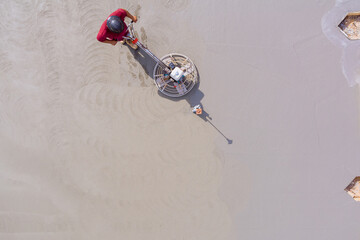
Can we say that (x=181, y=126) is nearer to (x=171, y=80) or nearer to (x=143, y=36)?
(x=171, y=80)

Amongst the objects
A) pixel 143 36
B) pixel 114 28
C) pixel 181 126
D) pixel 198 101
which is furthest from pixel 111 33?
pixel 181 126

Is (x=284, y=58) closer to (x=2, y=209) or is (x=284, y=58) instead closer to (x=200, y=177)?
(x=200, y=177)

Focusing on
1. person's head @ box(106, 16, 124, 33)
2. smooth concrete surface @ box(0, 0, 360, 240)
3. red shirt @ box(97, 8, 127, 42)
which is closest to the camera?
person's head @ box(106, 16, 124, 33)

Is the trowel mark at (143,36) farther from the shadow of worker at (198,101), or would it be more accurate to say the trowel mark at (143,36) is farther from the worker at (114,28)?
the shadow of worker at (198,101)

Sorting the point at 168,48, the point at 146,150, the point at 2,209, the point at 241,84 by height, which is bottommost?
the point at 2,209

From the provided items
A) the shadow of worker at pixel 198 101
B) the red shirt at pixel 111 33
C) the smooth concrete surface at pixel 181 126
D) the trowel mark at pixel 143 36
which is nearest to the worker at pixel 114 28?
the red shirt at pixel 111 33

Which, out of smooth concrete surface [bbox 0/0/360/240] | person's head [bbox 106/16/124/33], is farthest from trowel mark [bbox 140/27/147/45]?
person's head [bbox 106/16/124/33]

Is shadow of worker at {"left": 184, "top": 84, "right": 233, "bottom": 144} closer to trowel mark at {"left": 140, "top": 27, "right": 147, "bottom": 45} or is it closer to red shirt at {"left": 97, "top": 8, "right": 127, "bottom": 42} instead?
trowel mark at {"left": 140, "top": 27, "right": 147, "bottom": 45}

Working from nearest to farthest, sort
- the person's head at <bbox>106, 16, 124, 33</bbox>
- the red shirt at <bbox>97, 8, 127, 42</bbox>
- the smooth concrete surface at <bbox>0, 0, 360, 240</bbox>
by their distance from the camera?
the person's head at <bbox>106, 16, 124, 33</bbox> < the red shirt at <bbox>97, 8, 127, 42</bbox> < the smooth concrete surface at <bbox>0, 0, 360, 240</bbox>

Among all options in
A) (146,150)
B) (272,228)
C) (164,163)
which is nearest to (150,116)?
(146,150)
